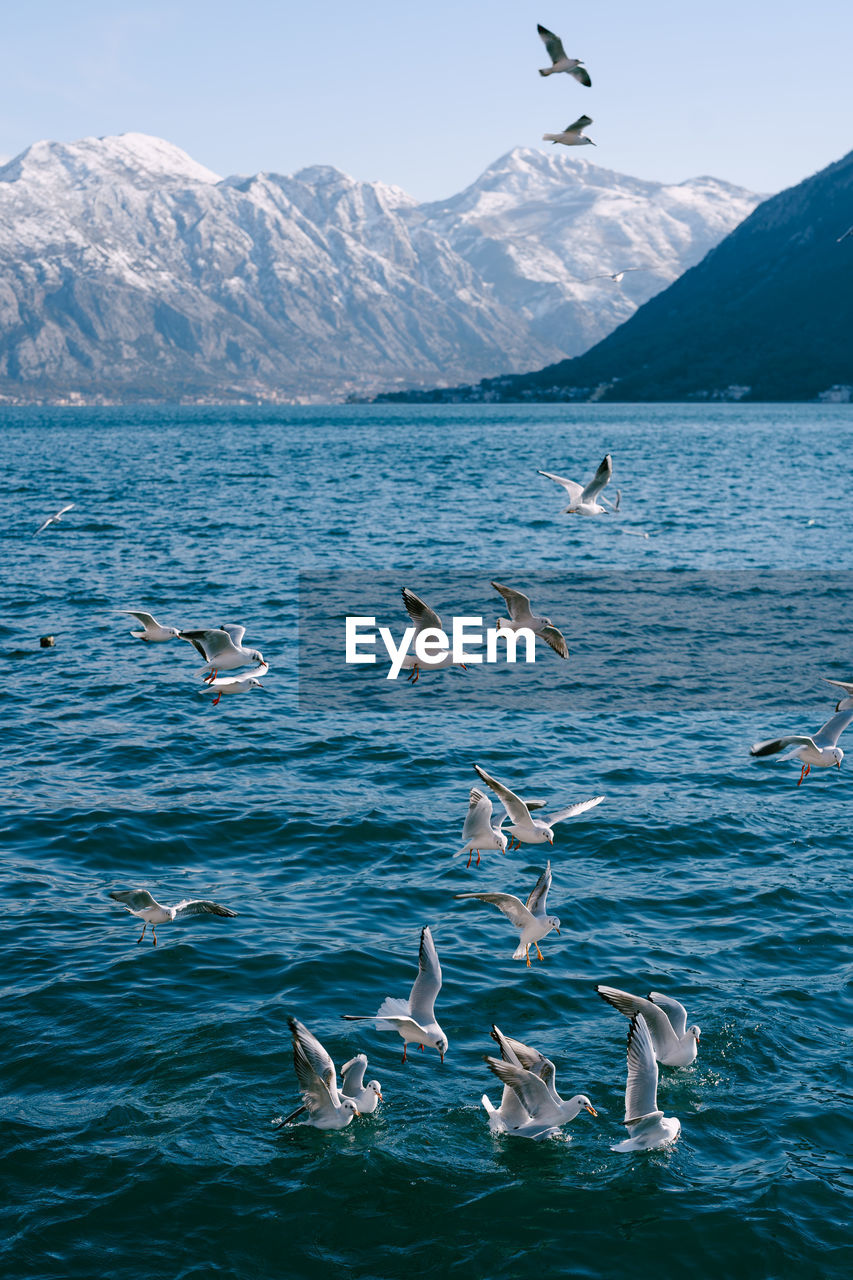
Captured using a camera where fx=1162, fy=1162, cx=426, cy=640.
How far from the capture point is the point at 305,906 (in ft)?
58.4

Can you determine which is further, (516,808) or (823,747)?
(823,747)

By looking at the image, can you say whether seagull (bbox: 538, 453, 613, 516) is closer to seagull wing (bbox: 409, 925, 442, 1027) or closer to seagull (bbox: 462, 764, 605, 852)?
seagull (bbox: 462, 764, 605, 852)

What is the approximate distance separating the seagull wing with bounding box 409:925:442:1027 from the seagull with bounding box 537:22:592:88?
542 inches

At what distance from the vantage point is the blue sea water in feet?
37.7

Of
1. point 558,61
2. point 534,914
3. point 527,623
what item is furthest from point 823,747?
point 558,61

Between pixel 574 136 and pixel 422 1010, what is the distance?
14.0m

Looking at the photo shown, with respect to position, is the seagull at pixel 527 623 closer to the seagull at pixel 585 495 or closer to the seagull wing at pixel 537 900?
the seagull at pixel 585 495

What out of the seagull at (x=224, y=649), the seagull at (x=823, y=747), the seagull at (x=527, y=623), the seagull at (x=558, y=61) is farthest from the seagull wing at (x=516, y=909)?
the seagull at (x=558, y=61)

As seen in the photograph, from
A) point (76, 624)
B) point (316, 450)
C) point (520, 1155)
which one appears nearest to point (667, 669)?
point (76, 624)

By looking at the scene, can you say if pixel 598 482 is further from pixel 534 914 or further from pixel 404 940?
pixel 534 914

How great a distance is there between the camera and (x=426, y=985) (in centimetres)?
1288

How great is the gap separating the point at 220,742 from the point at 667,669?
42.7ft

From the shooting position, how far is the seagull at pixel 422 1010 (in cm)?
1245

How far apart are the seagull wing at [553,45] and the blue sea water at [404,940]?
42.6 ft
